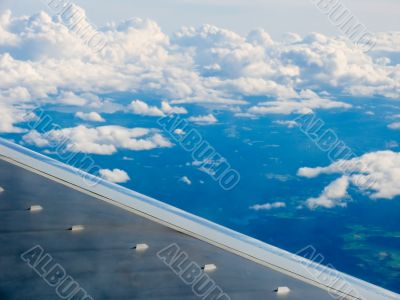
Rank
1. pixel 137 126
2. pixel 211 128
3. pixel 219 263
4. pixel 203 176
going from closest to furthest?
pixel 219 263 < pixel 203 176 < pixel 137 126 < pixel 211 128

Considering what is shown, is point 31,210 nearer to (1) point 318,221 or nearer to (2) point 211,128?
(1) point 318,221

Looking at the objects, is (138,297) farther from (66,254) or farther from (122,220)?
(122,220)

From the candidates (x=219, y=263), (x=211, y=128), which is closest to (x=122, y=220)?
(x=219, y=263)

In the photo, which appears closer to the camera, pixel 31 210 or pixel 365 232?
pixel 31 210

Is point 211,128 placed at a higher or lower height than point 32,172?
higher

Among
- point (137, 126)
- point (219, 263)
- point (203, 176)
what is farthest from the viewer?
point (137, 126)

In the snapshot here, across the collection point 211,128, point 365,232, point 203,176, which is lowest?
point 365,232
